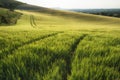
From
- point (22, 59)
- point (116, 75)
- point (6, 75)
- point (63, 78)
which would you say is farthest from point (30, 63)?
point (116, 75)

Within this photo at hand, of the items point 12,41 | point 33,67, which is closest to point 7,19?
point 12,41

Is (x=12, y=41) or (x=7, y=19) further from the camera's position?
(x=7, y=19)

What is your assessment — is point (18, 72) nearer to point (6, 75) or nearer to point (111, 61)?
point (6, 75)

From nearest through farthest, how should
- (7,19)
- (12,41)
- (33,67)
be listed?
(33,67)
(12,41)
(7,19)

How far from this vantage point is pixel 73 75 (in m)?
3.15

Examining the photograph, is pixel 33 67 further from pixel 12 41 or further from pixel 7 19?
pixel 7 19

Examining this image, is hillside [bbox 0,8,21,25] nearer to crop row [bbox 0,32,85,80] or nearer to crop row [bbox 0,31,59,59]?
crop row [bbox 0,31,59,59]

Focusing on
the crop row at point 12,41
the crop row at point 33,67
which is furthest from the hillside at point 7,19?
the crop row at point 33,67

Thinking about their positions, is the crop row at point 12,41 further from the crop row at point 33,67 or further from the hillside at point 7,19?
the hillside at point 7,19

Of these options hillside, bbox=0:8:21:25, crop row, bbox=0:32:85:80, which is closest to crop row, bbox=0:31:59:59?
crop row, bbox=0:32:85:80

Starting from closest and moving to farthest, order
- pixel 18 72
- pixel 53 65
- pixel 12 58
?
pixel 18 72 → pixel 53 65 → pixel 12 58

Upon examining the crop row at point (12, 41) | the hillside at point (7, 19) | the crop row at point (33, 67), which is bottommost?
the hillside at point (7, 19)

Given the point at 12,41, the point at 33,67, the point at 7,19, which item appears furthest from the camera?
the point at 7,19

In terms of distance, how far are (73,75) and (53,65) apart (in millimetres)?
571
